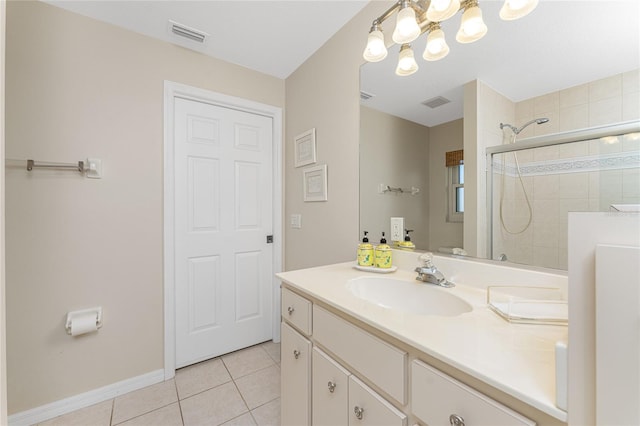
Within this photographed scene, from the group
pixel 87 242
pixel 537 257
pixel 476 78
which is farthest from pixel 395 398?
pixel 87 242

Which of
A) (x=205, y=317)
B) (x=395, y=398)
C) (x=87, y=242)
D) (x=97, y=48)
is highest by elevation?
(x=97, y=48)

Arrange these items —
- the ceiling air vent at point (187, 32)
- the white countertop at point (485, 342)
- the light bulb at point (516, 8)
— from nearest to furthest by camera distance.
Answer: the white countertop at point (485, 342) → the light bulb at point (516, 8) → the ceiling air vent at point (187, 32)

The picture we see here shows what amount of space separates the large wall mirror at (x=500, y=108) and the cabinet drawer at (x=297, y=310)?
611mm

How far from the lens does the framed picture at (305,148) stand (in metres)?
1.87

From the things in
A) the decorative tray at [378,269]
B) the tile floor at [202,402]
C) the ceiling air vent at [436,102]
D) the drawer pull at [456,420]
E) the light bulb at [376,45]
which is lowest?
the tile floor at [202,402]

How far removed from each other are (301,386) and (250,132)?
1.86 meters

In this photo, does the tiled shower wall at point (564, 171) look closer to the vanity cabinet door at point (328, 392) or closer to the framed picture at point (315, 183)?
the vanity cabinet door at point (328, 392)

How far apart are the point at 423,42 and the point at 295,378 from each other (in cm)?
164

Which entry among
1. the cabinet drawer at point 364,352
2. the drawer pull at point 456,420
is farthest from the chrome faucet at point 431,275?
the drawer pull at point 456,420

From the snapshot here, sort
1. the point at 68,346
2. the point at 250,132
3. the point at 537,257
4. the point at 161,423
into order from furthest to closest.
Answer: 1. the point at 250,132
2. the point at 68,346
3. the point at 161,423
4. the point at 537,257

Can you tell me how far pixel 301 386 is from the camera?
1.05 metres

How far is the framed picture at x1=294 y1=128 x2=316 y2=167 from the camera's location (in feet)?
6.14

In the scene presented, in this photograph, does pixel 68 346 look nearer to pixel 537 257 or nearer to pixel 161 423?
pixel 161 423

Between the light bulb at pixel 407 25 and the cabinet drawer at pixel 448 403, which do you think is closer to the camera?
the cabinet drawer at pixel 448 403
